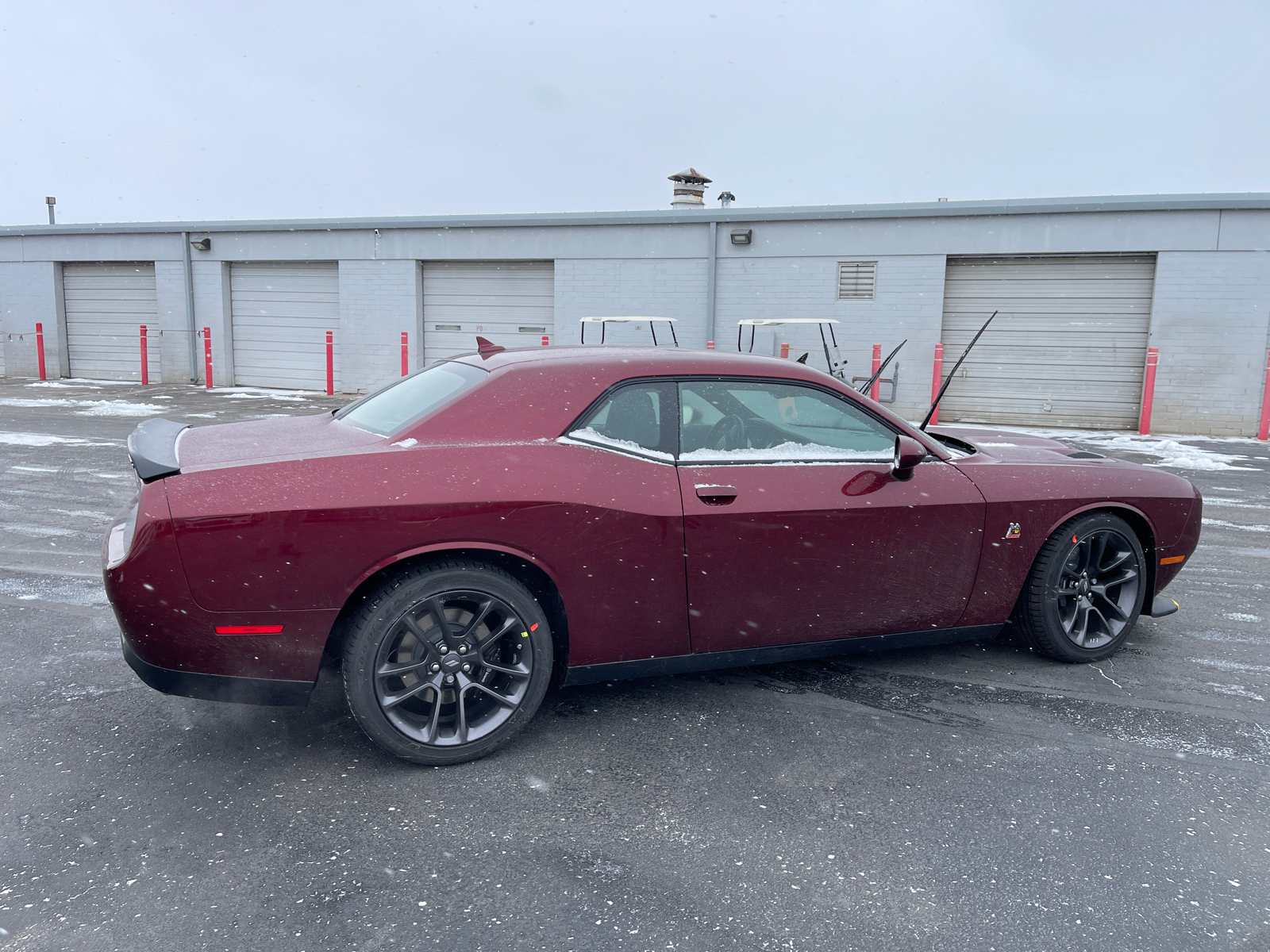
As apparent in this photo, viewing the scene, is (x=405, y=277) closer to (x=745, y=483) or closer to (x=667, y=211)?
(x=667, y=211)

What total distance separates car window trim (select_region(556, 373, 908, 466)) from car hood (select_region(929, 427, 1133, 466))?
703 mm

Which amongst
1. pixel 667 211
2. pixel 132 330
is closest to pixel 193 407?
pixel 132 330

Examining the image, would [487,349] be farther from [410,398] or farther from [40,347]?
[40,347]

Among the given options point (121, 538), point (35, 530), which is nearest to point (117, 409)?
point (35, 530)

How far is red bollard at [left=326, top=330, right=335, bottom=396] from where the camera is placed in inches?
712

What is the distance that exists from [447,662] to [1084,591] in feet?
9.51

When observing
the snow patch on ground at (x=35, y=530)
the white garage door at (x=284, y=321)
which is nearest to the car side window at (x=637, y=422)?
the snow patch on ground at (x=35, y=530)

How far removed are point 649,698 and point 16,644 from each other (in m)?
3.00

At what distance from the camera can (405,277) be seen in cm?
1833

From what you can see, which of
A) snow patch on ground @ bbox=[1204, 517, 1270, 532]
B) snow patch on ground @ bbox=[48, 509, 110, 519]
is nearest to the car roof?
snow patch on ground @ bbox=[48, 509, 110, 519]

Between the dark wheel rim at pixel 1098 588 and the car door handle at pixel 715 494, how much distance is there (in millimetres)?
A: 1716

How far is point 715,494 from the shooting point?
3.37 meters

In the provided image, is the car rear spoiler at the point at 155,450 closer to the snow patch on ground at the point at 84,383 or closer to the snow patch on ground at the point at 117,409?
the snow patch on ground at the point at 117,409

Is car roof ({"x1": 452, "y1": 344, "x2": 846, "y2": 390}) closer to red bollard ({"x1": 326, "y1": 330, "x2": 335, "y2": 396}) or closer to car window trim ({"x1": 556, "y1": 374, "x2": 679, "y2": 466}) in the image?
car window trim ({"x1": 556, "y1": 374, "x2": 679, "y2": 466})
